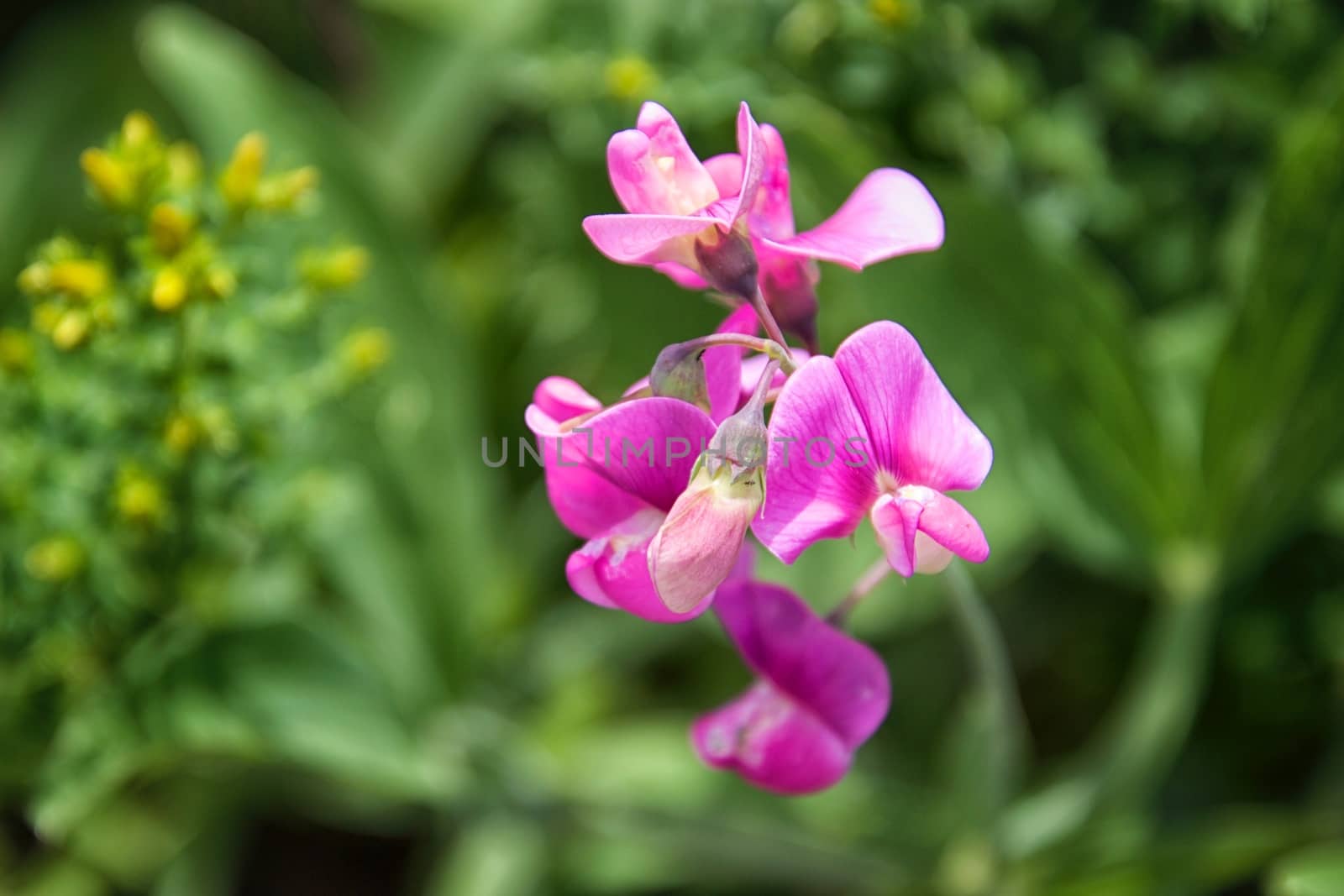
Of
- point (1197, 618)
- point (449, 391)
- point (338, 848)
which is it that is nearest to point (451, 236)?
point (449, 391)

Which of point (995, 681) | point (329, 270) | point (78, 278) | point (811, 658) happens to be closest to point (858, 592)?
point (811, 658)

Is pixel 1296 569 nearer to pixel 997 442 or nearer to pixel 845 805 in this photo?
pixel 997 442

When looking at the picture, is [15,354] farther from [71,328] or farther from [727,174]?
[727,174]

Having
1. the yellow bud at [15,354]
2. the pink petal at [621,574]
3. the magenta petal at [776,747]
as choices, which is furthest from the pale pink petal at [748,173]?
the yellow bud at [15,354]

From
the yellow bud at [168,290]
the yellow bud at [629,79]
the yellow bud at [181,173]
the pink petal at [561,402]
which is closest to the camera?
the pink petal at [561,402]

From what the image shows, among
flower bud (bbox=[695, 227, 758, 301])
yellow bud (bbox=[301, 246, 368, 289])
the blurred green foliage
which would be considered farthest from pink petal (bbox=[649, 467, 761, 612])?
yellow bud (bbox=[301, 246, 368, 289])

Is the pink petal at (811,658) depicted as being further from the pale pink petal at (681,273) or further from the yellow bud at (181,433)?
the yellow bud at (181,433)
